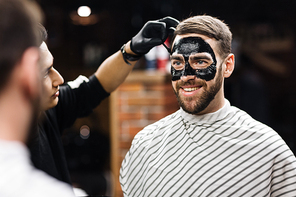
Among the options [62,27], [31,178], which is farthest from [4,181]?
[62,27]

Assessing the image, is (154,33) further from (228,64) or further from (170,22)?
(228,64)

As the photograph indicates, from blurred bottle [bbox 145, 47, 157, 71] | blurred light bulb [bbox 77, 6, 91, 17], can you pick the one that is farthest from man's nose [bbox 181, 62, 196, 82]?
blurred light bulb [bbox 77, 6, 91, 17]

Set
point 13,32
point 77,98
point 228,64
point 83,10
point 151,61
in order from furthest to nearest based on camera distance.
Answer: point 151,61 → point 83,10 → point 77,98 → point 228,64 → point 13,32

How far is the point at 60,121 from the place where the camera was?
1.63 meters

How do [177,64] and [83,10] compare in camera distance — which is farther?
[83,10]

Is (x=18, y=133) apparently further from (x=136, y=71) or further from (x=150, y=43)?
(x=136, y=71)

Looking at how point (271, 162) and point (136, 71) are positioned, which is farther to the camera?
point (136, 71)

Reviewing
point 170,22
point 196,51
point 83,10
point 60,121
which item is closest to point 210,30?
point 196,51

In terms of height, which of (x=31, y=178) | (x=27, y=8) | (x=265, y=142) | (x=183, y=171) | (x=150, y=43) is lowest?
(x=183, y=171)

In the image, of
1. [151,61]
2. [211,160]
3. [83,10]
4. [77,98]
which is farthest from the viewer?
[151,61]

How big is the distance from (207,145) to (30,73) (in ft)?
2.82

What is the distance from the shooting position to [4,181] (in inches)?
21.5

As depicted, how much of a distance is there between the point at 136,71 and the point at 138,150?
4.75 ft

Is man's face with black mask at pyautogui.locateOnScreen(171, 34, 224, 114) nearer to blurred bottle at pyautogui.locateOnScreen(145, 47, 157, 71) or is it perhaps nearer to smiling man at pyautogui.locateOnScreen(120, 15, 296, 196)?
smiling man at pyautogui.locateOnScreen(120, 15, 296, 196)
